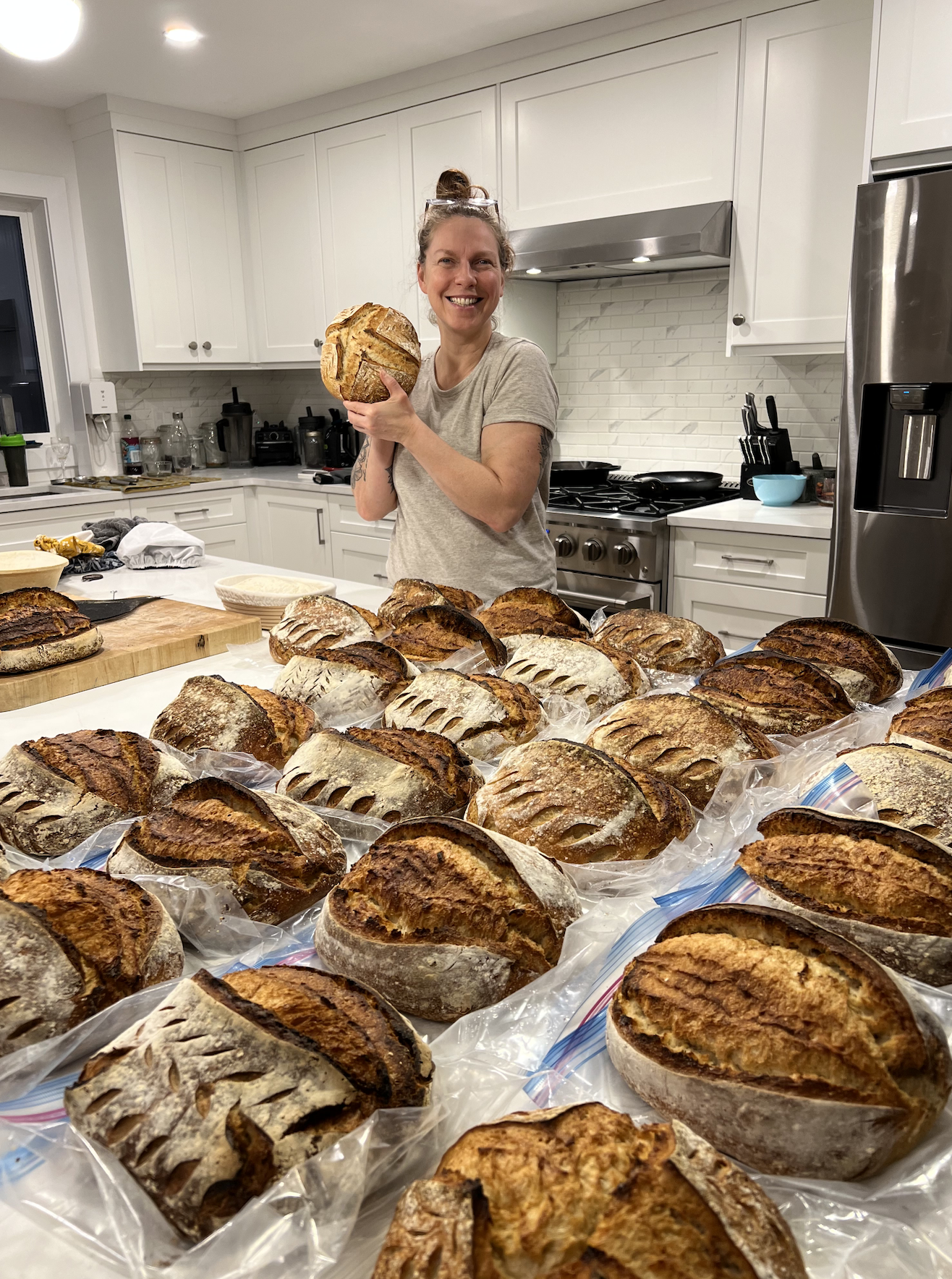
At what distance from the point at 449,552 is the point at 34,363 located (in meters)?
4.08

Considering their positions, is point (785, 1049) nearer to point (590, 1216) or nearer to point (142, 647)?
point (590, 1216)

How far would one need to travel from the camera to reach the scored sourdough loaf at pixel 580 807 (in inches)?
40.3

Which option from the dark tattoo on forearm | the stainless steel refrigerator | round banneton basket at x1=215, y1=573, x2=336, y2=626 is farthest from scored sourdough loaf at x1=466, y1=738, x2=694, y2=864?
the stainless steel refrigerator

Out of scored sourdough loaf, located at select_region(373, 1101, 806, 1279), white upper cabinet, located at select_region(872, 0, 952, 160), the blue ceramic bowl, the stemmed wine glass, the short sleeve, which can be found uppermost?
white upper cabinet, located at select_region(872, 0, 952, 160)

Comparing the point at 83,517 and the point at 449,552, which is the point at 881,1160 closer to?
the point at 449,552

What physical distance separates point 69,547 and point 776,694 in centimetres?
230

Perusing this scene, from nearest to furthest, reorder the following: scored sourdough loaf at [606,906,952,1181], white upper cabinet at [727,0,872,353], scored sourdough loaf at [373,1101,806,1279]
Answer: scored sourdough loaf at [373,1101,806,1279]
scored sourdough loaf at [606,906,952,1181]
white upper cabinet at [727,0,872,353]

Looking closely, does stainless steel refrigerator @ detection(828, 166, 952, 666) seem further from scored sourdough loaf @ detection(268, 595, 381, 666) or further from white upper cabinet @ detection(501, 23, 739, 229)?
scored sourdough loaf @ detection(268, 595, 381, 666)

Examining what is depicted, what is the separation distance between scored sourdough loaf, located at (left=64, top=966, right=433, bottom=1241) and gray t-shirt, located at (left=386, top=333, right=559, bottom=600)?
1.71 metres

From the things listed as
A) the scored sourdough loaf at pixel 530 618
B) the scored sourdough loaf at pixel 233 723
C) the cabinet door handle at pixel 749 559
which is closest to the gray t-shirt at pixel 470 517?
the scored sourdough loaf at pixel 530 618

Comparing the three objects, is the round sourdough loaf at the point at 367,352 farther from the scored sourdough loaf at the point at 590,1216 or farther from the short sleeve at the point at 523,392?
the scored sourdough loaf at the point at 590,1216

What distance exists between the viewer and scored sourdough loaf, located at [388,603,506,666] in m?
1.64

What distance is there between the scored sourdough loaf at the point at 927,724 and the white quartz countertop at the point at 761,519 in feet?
6.93

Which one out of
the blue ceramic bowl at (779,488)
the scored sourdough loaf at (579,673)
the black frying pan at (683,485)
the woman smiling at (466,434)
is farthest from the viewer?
the black frying pan at (683,485)
